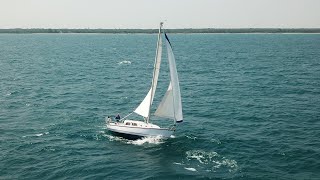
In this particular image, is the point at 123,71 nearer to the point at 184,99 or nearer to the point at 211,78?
the point at 211,78

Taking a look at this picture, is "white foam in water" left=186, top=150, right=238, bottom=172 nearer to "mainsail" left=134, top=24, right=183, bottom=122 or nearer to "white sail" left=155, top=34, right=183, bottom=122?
"white sail" left=155, top=34, right=183, bottom=122

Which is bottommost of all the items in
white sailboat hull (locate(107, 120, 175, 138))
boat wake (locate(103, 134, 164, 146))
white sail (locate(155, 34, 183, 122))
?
boat wake (locate(103, 134, 164, 146))

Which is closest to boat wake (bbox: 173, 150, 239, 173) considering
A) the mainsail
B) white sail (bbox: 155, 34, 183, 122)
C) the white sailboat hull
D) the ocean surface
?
the ocean surface

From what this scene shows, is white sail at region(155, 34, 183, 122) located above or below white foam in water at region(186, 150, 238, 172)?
above

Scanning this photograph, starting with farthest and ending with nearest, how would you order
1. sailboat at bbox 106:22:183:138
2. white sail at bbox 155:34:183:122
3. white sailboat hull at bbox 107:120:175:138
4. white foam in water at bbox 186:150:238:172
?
white sailboat hull at bbox 107:120:175:138 → sailboat at bbox 106:22:183:138 → white sail at bbox 155:34:183:122 → white foam in water at bbox 186:150:238:172

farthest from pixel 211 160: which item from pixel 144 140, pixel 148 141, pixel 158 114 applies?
pixel 158 114

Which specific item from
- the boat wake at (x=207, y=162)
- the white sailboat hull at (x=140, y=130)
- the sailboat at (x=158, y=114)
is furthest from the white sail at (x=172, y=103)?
the boat wake at (x=207, y=162)

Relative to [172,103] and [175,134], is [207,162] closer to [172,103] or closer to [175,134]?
[172,103]

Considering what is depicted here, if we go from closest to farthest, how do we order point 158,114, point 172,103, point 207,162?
point 207,162, point 172,103, point 158,114

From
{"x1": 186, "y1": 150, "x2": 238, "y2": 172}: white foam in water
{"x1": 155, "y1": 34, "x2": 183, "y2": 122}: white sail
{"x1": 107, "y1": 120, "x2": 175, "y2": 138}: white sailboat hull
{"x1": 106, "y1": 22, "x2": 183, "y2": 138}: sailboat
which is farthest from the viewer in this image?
{"x1": 107, "y1": 120, "x2": 175, "y2": 138}: white sailboat hull

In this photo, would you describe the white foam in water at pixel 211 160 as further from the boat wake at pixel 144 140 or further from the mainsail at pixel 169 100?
the mainsail at pixel 169 100

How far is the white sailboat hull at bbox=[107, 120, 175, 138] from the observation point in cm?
5212

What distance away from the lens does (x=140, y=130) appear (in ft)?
173

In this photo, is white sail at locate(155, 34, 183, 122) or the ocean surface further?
white sail at locate(155, 34, 183, 122)
